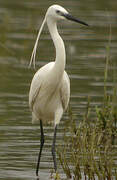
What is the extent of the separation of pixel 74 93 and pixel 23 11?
970cm

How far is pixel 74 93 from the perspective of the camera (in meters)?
13.4

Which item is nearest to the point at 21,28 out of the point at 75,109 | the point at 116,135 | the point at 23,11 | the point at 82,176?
the point at 23,11

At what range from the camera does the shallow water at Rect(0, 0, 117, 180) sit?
9.85 m

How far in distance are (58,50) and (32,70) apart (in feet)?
21.7

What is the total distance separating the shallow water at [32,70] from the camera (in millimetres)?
9852

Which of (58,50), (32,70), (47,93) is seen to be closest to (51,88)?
(47,93)

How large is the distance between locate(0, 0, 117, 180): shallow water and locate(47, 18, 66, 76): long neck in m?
1.37

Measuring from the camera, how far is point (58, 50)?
343 inches

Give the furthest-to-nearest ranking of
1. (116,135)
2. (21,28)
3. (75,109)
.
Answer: (21,28) < (75,109) < (116,135)

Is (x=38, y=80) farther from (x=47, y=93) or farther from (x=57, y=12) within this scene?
(x=57, y=12)

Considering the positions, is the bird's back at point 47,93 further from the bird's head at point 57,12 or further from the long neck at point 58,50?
the bird's head at point 57,12

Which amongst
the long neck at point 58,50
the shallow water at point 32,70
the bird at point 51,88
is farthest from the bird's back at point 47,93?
the shallow water at point 32,70

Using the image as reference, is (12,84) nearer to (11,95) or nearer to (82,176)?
(11,95)

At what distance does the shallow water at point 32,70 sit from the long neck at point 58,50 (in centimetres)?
137
